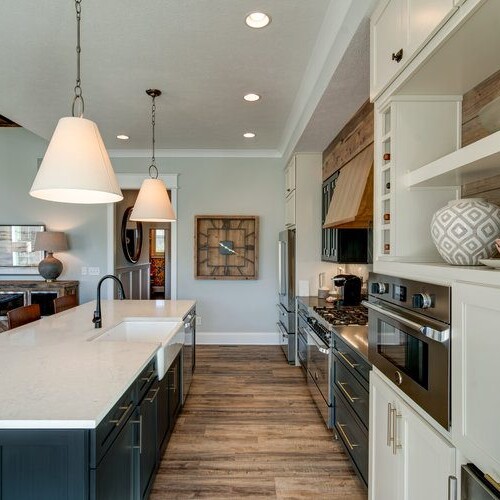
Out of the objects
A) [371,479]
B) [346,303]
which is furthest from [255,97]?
[371,479]

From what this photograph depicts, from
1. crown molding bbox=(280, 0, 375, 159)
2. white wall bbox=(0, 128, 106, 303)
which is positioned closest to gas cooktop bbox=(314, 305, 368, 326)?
crown molding bbox=(280, 0, 375, 159)

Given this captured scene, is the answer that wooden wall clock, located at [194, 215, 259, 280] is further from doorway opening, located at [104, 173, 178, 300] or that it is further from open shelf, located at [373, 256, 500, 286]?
open shelf, located at [373, 256, 500, 286]

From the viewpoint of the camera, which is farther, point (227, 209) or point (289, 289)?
point (227, 209)

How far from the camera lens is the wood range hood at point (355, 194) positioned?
2746 millimetres

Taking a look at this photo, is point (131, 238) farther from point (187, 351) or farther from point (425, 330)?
point (425, 330)

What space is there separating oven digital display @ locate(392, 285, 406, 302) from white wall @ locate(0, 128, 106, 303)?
15.5 feet

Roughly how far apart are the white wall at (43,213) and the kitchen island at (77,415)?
3.21 metres

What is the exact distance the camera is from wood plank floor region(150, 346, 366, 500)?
215cm

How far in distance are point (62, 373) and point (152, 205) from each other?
1898mm

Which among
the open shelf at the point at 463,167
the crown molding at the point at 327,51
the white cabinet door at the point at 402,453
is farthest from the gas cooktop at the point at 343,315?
the crown molding at the point at 327,51

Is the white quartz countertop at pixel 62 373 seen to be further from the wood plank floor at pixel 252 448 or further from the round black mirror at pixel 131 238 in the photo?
the round black mirror at pixel 131 238

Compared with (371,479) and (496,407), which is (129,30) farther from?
(371,479)

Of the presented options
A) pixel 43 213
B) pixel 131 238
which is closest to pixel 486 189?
pixel 43 213

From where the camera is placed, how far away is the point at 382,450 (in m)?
1.62
